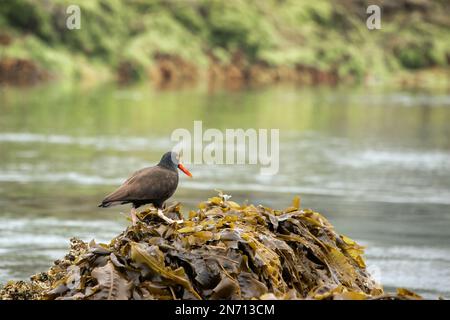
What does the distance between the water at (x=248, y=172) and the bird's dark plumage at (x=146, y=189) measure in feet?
10.8

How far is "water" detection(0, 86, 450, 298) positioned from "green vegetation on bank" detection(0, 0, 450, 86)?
76.4 feet

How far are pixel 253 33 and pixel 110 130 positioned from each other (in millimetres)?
54049

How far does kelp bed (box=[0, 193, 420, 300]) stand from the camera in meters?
5.86

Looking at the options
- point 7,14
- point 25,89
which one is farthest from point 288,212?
point 7,14

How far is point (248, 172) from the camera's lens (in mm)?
20719

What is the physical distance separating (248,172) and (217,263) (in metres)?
14.7

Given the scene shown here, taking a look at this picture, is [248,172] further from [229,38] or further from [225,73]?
[229,38]

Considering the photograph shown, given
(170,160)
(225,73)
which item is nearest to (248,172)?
(170,160)

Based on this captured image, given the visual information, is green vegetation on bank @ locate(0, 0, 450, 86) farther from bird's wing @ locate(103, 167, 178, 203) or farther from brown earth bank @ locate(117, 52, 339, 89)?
bird's wing @ locate(103, 167, 178, 203)

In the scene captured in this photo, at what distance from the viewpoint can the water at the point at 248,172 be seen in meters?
12.7

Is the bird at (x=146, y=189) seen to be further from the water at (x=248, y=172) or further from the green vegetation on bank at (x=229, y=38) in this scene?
the green vegetation on bank at (x=229, y=38)
